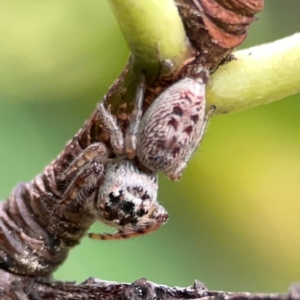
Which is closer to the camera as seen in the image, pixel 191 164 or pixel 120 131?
pixel 120 131

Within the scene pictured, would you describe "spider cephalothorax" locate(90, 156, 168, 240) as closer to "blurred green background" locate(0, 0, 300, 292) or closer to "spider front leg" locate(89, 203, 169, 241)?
"spider front leg" locate(89, 203, 169, 241)

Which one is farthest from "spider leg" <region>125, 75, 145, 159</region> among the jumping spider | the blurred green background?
the blurred green background

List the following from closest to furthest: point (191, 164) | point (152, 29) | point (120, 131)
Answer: point (152, 29) < point (120, 131) < point (191, 164)

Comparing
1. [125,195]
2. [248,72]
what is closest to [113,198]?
[125,195]

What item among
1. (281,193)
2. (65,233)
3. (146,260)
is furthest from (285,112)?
(65,233)

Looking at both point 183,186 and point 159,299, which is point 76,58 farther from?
point 159,299

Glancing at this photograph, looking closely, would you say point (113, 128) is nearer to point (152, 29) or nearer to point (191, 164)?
point (152, 29)
